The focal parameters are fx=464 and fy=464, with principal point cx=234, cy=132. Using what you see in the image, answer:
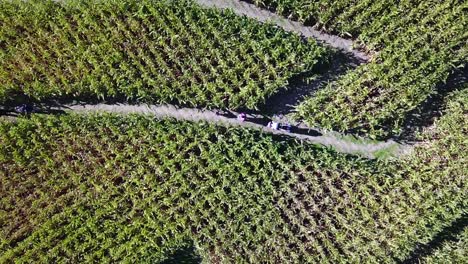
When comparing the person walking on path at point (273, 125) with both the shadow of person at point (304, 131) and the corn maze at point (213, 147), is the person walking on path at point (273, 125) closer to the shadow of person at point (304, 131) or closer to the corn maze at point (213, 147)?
the corn maze at point (213, 147)

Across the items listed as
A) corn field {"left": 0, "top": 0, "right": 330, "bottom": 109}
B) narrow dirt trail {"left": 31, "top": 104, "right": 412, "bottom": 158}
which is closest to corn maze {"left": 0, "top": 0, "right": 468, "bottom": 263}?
corn field {"left": 0, "top": 0, "right": 330, "bottom": 109}

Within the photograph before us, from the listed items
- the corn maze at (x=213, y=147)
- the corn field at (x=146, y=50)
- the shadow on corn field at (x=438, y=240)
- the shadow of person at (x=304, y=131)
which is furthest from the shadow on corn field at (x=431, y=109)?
the corn field at (x=146, y=50)

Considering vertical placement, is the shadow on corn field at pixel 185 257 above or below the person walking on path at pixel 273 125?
below

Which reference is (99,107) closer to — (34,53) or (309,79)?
(34,53)

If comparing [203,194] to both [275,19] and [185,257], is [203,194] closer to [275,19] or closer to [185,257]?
[185,257]

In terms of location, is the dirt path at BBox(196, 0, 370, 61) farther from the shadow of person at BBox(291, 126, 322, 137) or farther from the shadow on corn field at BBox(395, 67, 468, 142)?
the shadow of person at BBox(291, 126, 322, 137)

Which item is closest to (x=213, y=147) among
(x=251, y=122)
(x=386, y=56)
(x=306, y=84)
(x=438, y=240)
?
(x=251, y=122)

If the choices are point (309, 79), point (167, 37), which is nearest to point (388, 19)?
point (309, 79)
